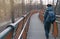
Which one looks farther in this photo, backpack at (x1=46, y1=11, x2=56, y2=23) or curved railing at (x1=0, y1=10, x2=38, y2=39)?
backpack at (x1=46, y1=11, x2=56, y2=23)

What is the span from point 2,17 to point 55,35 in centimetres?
616

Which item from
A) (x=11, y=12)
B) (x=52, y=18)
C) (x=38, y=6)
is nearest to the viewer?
(x=11, y=12)

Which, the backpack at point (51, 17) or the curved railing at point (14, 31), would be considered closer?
the curved railing at point (14, 31)

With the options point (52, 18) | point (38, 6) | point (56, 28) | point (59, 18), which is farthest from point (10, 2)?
point (38, 6)

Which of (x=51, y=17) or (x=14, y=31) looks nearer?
(x=14, y=31)

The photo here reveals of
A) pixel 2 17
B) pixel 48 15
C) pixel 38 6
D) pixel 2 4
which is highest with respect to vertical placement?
pixel 2 4

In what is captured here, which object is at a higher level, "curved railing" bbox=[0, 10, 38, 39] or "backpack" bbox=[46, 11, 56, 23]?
"curved railing" bbox=[0, 10, 38, 39]

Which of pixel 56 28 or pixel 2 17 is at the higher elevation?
pixel 2 17

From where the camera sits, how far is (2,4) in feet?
9.45

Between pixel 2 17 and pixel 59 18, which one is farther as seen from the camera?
pixel 59 18

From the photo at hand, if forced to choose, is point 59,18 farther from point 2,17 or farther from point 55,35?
point 2,17

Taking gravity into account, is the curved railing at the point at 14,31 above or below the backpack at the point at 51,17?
above

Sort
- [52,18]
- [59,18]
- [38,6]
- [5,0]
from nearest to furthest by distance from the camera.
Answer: [5,0] → [52,18] → [59,18] → [38,6]

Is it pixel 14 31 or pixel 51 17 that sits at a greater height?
pixel 14 31
